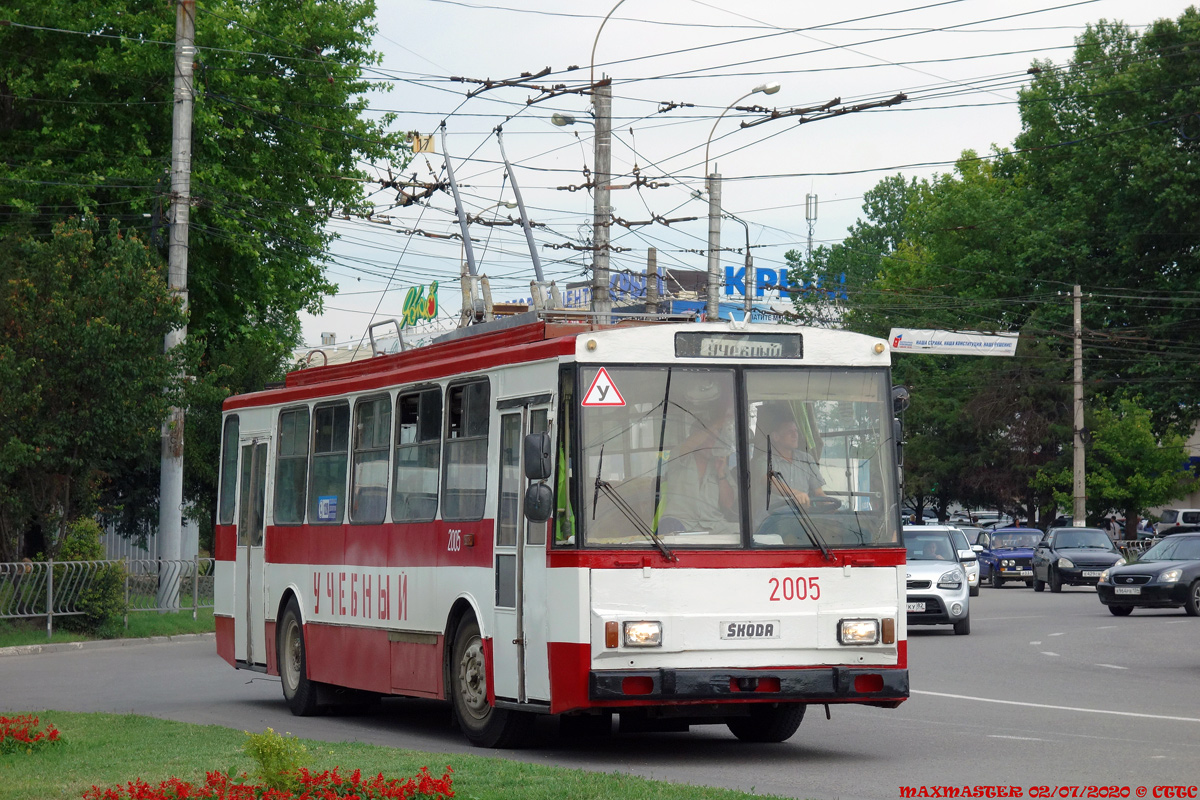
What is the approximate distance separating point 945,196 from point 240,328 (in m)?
42.4

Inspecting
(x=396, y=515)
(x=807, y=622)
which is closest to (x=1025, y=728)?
(x=807, y=622)

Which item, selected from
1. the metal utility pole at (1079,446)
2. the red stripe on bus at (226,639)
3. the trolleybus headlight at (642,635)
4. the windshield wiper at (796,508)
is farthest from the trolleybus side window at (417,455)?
the metal utility pole at (1079,446)

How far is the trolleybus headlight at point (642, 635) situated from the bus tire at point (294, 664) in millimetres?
5400

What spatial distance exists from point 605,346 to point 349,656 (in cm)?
465

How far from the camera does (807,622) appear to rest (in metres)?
11.2

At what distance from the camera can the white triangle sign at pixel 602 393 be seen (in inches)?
444

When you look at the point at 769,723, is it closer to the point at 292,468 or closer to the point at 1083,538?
the point at 292,468

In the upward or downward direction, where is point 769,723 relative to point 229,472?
downward

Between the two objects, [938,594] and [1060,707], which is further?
[938,594]

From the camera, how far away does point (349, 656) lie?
14.6m

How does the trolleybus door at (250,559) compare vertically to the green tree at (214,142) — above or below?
below

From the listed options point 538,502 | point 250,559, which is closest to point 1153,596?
point 250,559

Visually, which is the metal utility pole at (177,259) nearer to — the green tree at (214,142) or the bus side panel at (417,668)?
the green tree at (214,142)

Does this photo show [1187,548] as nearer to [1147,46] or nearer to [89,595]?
[89,595]
